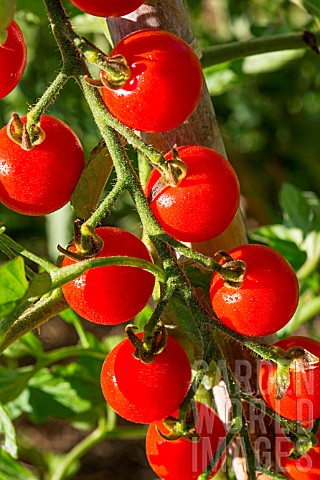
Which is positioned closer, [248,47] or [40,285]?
[40,285]

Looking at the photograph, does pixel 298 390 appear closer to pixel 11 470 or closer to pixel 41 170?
pixel 41 170

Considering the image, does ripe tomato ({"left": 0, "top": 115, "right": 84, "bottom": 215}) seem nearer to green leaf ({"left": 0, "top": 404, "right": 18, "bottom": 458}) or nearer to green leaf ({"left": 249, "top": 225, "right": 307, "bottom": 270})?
green leaf ({"left": 0, "top": 404, "right": 18, "bottom": 458})

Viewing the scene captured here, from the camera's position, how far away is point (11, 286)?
0.59 meters

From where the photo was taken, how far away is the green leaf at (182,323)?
738 mm

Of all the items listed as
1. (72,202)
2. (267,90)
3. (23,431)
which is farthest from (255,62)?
(23,431)

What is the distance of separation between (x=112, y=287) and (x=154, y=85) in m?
0.17

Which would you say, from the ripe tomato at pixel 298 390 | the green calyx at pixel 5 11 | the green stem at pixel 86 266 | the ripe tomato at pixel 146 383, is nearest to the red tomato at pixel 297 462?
the ripe tomato at pixel 298 390

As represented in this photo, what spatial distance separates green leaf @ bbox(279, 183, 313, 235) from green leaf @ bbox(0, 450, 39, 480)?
2.00 feet

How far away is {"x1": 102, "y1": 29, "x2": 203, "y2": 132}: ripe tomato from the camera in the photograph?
2.10ft

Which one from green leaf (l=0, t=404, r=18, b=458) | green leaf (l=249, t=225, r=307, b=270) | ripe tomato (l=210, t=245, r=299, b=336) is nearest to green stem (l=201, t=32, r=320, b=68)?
green leaf (l=249, t=225, r=307, b=270)

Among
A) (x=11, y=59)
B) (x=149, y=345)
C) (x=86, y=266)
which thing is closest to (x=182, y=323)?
(x=149, y=345)

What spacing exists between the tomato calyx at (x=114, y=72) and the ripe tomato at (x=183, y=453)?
0.33 metres

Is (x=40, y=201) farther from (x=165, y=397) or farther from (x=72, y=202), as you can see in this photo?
(x=165, y=397)

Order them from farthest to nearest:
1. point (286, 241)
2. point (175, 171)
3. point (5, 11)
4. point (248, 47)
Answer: point (286, 241) → point (248, 47) → point (175, 171) → point (5, 11)
